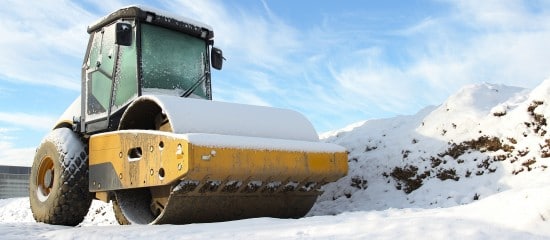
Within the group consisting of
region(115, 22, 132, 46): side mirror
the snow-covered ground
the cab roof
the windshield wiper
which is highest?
the cab roof

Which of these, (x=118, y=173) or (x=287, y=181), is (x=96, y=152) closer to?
(x=118, y=173)

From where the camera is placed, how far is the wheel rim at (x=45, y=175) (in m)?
8.02

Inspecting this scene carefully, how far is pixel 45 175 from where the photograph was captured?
8.15 m

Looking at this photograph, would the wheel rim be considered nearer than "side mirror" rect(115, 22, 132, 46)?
No

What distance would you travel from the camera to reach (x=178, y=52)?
7.72 m

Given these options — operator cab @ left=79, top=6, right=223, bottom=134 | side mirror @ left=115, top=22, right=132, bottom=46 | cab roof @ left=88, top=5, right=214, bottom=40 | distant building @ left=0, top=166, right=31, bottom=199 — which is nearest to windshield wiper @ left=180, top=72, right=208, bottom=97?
operator cab @ left=79, top=6, right=223, bottom=134

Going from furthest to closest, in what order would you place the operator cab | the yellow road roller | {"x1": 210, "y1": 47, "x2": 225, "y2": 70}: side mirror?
{"x1": 210, "y1": 47, "x2": 225, "y2": 70}: side mirror
the operator cab
the yellow road roller

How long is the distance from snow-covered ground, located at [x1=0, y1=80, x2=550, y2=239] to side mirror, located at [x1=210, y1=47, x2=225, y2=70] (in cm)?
248

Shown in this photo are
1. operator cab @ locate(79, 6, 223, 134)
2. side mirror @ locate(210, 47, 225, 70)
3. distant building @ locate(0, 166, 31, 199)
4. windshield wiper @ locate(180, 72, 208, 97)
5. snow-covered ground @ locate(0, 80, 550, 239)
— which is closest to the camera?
snow-covered ground @ locate(0, 80, 550, 239)

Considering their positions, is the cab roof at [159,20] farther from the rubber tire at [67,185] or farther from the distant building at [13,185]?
the distant building at [13,185]

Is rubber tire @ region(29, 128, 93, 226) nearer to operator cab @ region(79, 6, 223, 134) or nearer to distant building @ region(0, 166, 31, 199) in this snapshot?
operator cab @ region(79, 6, 223, 134)

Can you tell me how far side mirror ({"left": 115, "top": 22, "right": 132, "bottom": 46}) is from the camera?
6895mm

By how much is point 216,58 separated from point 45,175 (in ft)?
9.48

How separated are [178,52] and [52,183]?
2442 mm
